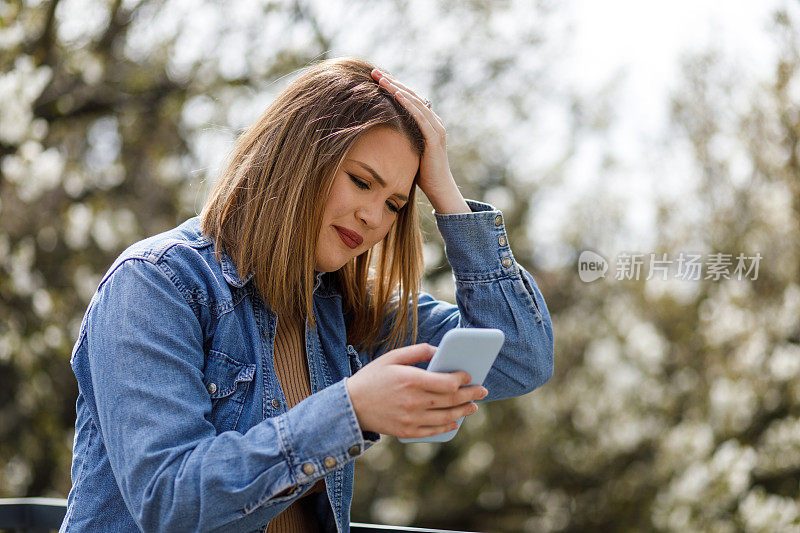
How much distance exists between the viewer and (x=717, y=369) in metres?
4.88

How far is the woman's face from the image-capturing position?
42.8 inches

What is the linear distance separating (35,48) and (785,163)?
4.17 meters

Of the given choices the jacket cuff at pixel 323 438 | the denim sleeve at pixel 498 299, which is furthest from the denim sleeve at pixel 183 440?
the denim sleeve at pixel 498 299

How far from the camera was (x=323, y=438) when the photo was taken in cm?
84

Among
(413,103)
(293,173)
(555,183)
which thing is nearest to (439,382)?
(293,173)

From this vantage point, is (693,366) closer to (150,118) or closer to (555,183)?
(555,183)

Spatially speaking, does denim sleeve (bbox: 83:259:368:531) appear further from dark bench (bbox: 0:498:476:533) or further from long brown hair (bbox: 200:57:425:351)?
dark bench (bbox: 0:498:476:533)

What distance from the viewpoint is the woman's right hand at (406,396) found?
32.0 inches

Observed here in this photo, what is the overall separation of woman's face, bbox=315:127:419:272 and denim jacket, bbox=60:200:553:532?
0.08 metres

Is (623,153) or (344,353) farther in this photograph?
(623,153)

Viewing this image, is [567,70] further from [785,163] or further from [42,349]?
[42,349]

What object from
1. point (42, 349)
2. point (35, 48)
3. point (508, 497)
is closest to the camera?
point (35, 48)

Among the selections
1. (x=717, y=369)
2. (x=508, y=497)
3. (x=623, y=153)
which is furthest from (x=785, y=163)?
(x=508, y=497)

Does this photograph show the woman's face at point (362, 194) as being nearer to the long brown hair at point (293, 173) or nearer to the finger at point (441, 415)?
the long brown hair at point (293, 173)
